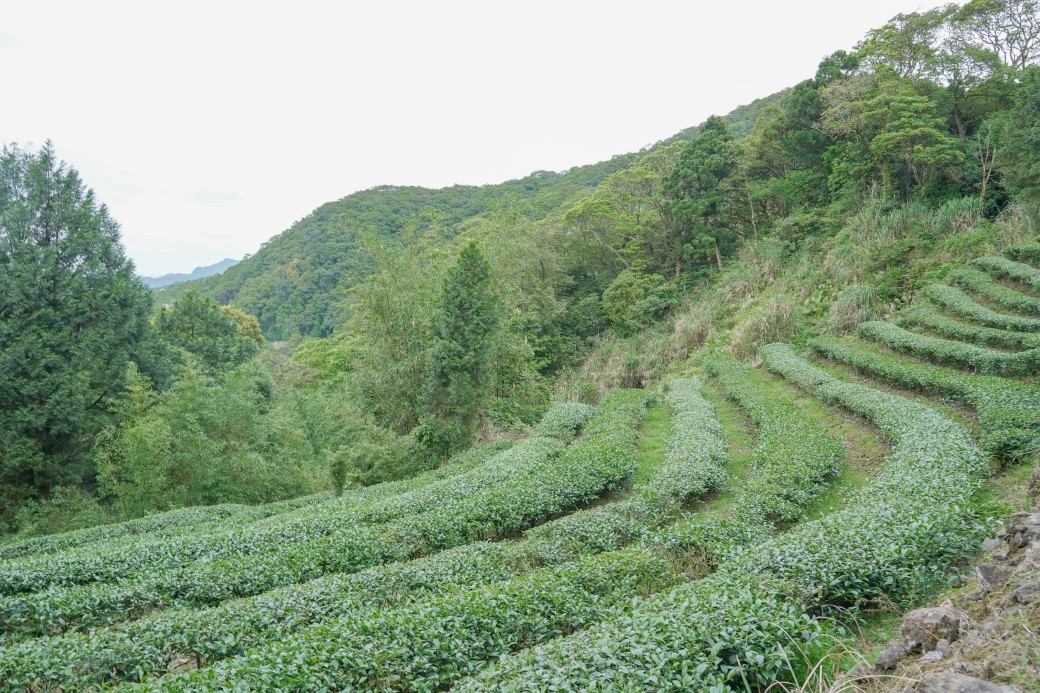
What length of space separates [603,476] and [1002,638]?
9559mm

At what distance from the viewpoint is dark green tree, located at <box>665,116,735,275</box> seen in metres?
36.1

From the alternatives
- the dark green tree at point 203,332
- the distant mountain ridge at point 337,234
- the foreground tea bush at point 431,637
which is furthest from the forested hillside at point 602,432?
the distant mountain ridge at point 337,234

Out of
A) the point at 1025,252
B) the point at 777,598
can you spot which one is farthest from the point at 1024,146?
the point at 777,598

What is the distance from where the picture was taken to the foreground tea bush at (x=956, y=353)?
45.3ft

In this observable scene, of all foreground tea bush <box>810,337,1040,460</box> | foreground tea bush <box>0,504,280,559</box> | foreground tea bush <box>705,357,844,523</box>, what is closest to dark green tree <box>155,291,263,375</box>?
foreground tea bush <box>0,504,280,559</box>

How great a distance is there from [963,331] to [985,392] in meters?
5.94

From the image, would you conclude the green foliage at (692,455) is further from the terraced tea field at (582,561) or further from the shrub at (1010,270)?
the shrub at (1010,270)

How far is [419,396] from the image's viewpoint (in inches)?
925

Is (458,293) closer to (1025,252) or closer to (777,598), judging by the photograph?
(777,598)

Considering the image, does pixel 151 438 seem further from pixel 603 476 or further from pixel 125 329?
pixel 603 476

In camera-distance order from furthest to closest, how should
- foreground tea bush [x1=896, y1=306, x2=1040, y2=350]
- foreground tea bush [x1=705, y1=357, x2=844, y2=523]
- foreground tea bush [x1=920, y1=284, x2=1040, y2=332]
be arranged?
1. foreground tea bush [x1=920, y1=284, x2=1040, y2=332]
2. foreground tea bush [x1=896, y1=306, x2=1040, y2=350]
3. foreground tea bush [x1=705, y1=357, x2=844, y2=523]

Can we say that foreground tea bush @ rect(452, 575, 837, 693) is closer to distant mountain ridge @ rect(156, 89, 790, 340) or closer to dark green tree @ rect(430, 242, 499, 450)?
dark green tree @ rect(430, 242, 499, 450)

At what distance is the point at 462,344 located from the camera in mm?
21812

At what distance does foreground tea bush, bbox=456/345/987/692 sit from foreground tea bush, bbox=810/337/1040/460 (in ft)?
2.25
